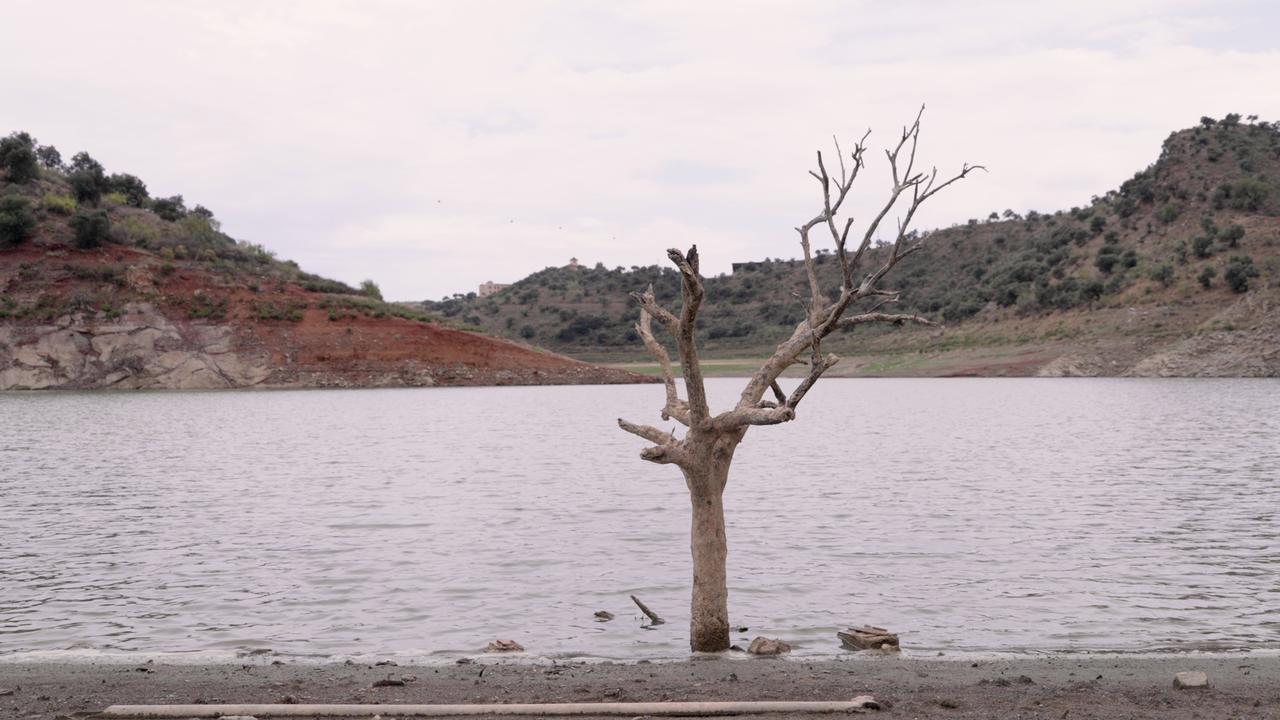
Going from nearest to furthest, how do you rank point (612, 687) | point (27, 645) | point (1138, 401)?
point (612, 687)
point (27, 645)
point (1138, 401)

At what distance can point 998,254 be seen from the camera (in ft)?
357

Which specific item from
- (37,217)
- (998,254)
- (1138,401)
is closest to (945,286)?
(998,254)

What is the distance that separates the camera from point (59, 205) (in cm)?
7969

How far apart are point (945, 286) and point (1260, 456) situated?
78253 mm

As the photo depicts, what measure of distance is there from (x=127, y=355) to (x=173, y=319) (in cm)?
369

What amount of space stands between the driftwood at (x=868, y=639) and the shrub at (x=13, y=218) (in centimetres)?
7601

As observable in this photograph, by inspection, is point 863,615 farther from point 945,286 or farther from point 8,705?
point 945,286

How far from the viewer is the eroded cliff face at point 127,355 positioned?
2746 inches

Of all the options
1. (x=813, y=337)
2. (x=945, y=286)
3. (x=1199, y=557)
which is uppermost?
(x=945, y=286)

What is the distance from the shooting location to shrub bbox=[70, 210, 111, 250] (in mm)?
75625

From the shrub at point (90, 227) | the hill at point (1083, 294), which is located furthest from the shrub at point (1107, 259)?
the shrub at point (90, 227)

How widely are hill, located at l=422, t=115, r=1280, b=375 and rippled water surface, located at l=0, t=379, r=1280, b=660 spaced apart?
36915 mm

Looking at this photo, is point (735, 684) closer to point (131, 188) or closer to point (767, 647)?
point (767, 647)

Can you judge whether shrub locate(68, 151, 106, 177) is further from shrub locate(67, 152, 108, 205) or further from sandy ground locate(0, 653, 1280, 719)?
sandy ground locate(0, 653, 1280, 719)
